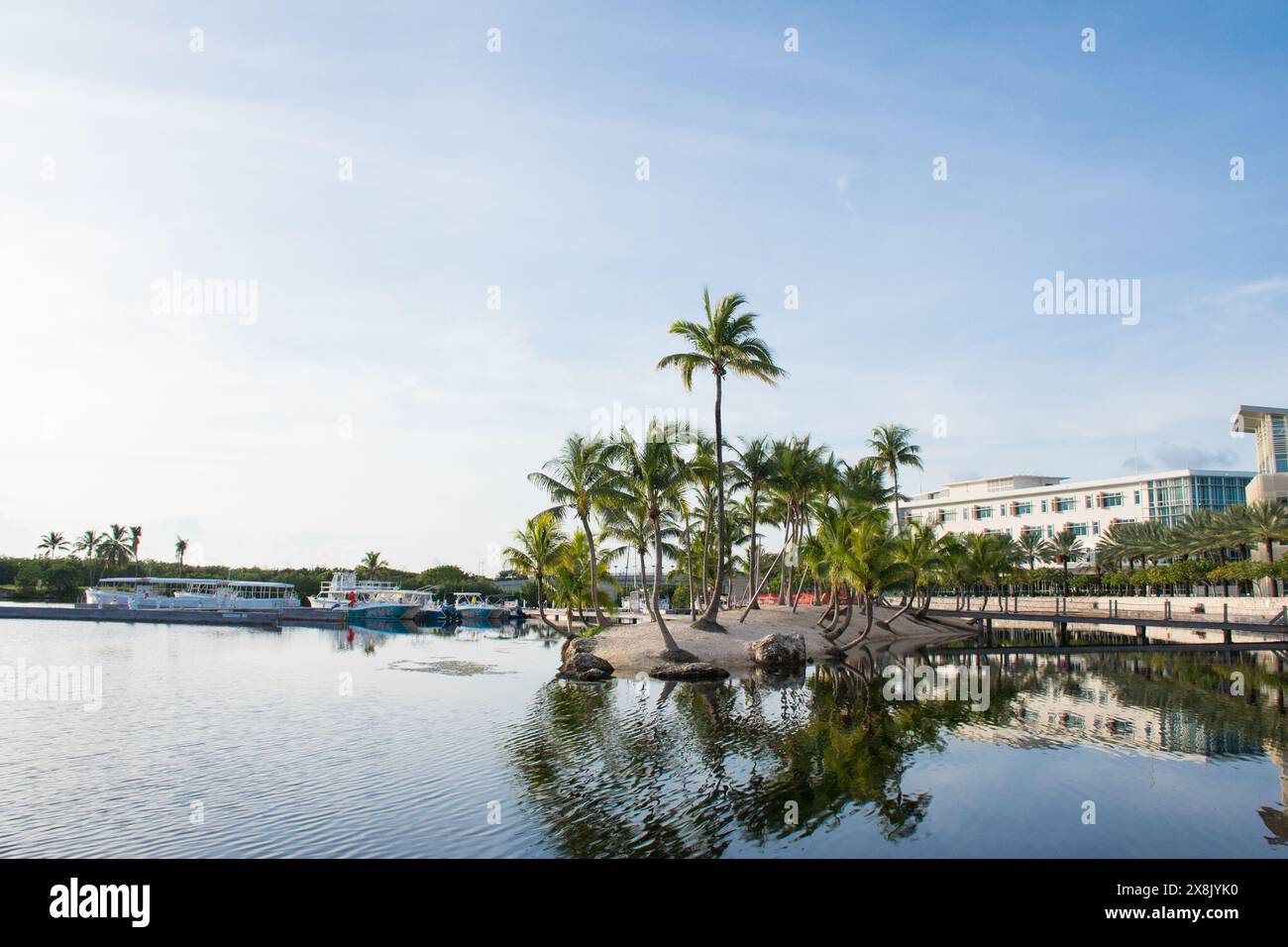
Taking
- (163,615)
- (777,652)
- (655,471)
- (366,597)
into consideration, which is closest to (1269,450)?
(777,652)

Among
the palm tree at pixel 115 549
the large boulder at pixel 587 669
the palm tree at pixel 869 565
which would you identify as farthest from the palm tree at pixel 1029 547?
the palm tree at pixel 115 549

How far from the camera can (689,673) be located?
39.8m

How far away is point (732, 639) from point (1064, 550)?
77780 millimetres

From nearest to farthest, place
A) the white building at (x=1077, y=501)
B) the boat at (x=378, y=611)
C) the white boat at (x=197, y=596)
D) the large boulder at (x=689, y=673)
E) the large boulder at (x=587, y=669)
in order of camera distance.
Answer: the large boulder at (x=689, y=673)
the large boulder at (x=587, y=669)
the white boat at (x=197, y=596)
the boat at (x=378, y=611)
the white building at (x=1077, y=501)

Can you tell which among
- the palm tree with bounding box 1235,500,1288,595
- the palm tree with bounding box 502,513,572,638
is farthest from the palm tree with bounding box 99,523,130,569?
the palm tree with bounding box 1235,500,1288,595

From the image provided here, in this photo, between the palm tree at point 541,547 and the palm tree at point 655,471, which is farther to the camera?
the palm tree at point 541,547

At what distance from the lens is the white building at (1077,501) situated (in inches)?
→ 4077

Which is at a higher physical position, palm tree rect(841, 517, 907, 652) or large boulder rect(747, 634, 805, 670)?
palm tree rect(841, 517, 907, 652)

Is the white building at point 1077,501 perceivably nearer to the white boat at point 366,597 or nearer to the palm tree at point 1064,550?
the palm tree at point 1064,550

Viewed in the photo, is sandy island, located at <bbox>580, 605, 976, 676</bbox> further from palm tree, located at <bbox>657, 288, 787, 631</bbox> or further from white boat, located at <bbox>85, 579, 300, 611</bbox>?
white boat, located at <bbox>85, 579, 300, 611</bbox>

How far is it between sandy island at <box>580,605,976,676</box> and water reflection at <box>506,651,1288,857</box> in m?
5.21

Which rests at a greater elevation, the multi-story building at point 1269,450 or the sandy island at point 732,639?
the multi-story building at point 1269,450

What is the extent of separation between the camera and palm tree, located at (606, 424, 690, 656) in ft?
145

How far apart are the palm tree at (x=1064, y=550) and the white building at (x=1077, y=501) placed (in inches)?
114
